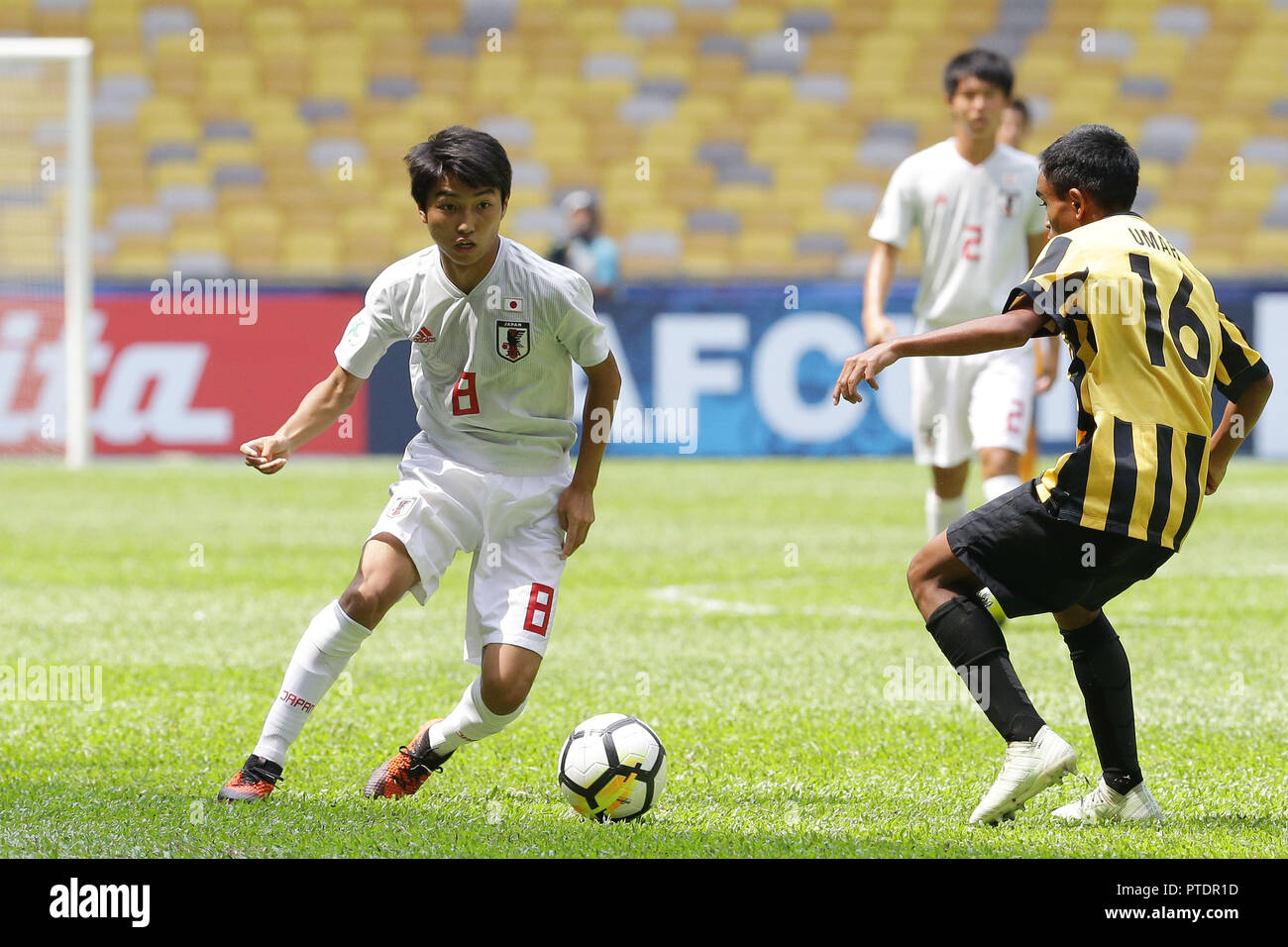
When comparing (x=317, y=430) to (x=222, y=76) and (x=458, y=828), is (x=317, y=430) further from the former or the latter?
(x=222, y=76)

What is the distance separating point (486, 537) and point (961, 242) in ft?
11.6

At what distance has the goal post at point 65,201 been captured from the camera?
555 inches

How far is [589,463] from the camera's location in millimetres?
4312

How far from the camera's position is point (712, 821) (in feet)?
13.2

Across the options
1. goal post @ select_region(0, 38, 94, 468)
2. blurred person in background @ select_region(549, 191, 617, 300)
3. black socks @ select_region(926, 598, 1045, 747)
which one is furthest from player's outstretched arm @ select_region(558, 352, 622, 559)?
blurred person in background @ select_region(549, 191, 617, 300)

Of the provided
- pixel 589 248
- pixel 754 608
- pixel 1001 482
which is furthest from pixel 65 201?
pixel 1001 482

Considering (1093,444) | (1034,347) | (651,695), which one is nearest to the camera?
(1093,444)

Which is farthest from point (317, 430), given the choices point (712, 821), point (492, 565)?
point (712, 821)

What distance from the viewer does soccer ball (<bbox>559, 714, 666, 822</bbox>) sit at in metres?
4.04

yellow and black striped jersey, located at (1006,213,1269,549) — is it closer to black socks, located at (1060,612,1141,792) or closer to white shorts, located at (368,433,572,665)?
black socks, located at (1060,612,1141,792)

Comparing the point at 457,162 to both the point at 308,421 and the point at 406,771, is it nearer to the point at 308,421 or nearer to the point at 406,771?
the point at 308,421

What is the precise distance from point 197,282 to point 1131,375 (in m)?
13.6

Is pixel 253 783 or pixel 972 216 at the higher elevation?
pixel 972 216

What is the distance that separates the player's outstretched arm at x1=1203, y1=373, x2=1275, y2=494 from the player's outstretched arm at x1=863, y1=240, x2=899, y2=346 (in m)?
2.39
